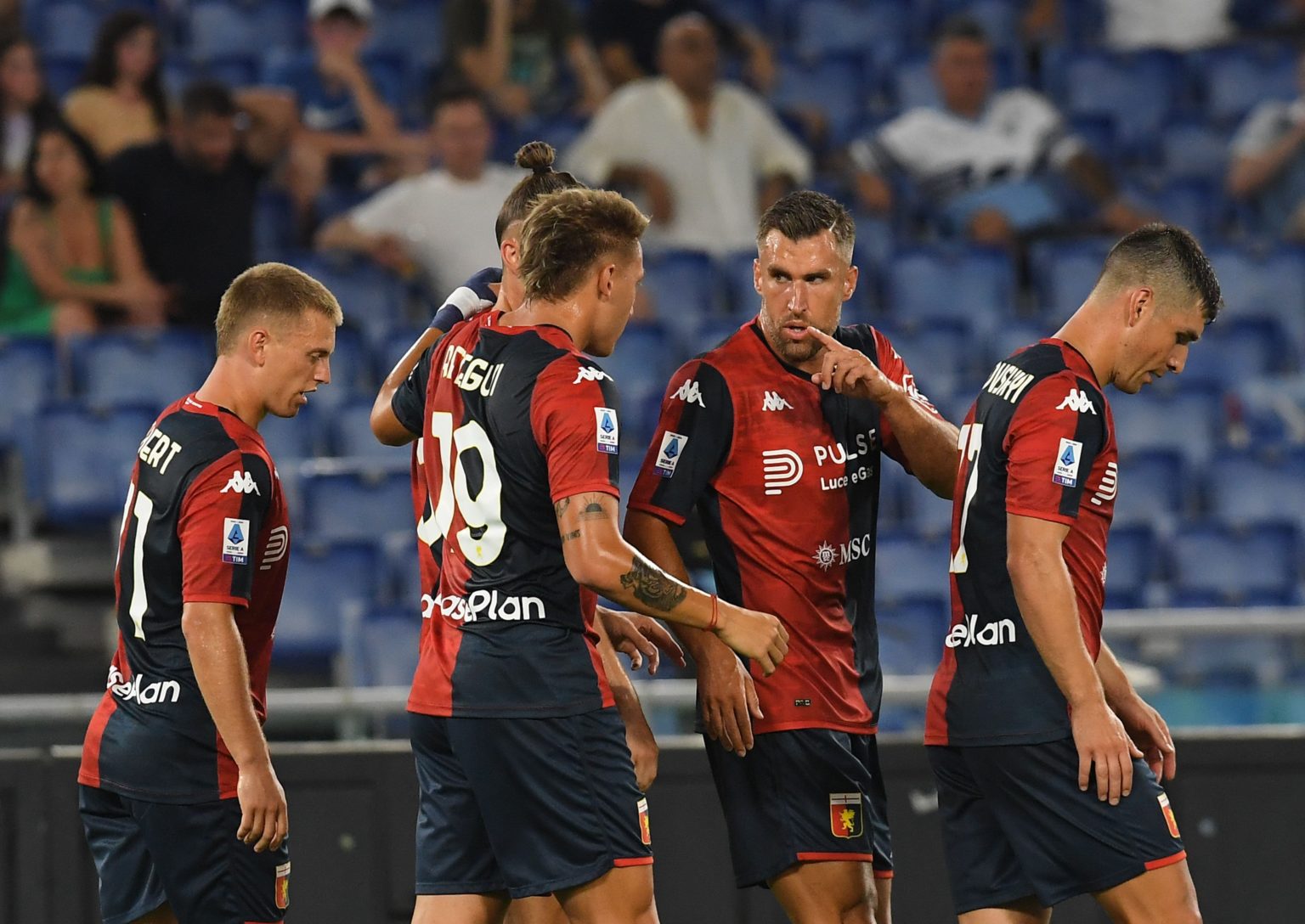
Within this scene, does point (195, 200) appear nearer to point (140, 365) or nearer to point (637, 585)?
point (140, 365)

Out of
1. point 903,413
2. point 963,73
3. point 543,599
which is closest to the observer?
point 543,599

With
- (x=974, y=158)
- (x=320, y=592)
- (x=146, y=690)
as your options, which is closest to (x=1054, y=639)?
(x=146, y=690)

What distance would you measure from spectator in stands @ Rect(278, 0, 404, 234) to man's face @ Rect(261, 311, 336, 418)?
578cm

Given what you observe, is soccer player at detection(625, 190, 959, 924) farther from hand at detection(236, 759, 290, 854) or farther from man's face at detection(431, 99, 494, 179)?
man's face at detection(431, 99, 494, 179)

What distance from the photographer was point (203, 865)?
14.4ft

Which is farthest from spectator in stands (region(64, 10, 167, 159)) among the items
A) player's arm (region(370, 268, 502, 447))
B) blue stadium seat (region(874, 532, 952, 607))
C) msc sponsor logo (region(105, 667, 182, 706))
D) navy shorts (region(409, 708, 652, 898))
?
navy shorts (region(409, 708, 652, 898))

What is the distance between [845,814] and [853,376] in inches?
43.9

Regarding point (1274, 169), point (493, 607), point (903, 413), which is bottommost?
point (493, 607)

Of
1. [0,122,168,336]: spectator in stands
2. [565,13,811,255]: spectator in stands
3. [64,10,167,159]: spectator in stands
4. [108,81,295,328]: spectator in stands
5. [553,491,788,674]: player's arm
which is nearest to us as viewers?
[553,491,788,674]: player's arm

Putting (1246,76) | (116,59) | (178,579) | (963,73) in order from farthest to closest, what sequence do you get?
(1246,76), (963,73), (116,59), (178,579)

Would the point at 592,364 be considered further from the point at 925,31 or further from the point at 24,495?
the point at 925,31

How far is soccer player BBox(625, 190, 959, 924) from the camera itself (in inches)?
184

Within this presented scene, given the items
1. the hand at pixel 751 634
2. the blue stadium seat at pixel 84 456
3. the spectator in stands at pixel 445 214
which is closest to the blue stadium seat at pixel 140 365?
the blue stadium seat at pixel 84 456

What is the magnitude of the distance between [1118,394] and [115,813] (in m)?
6.10
